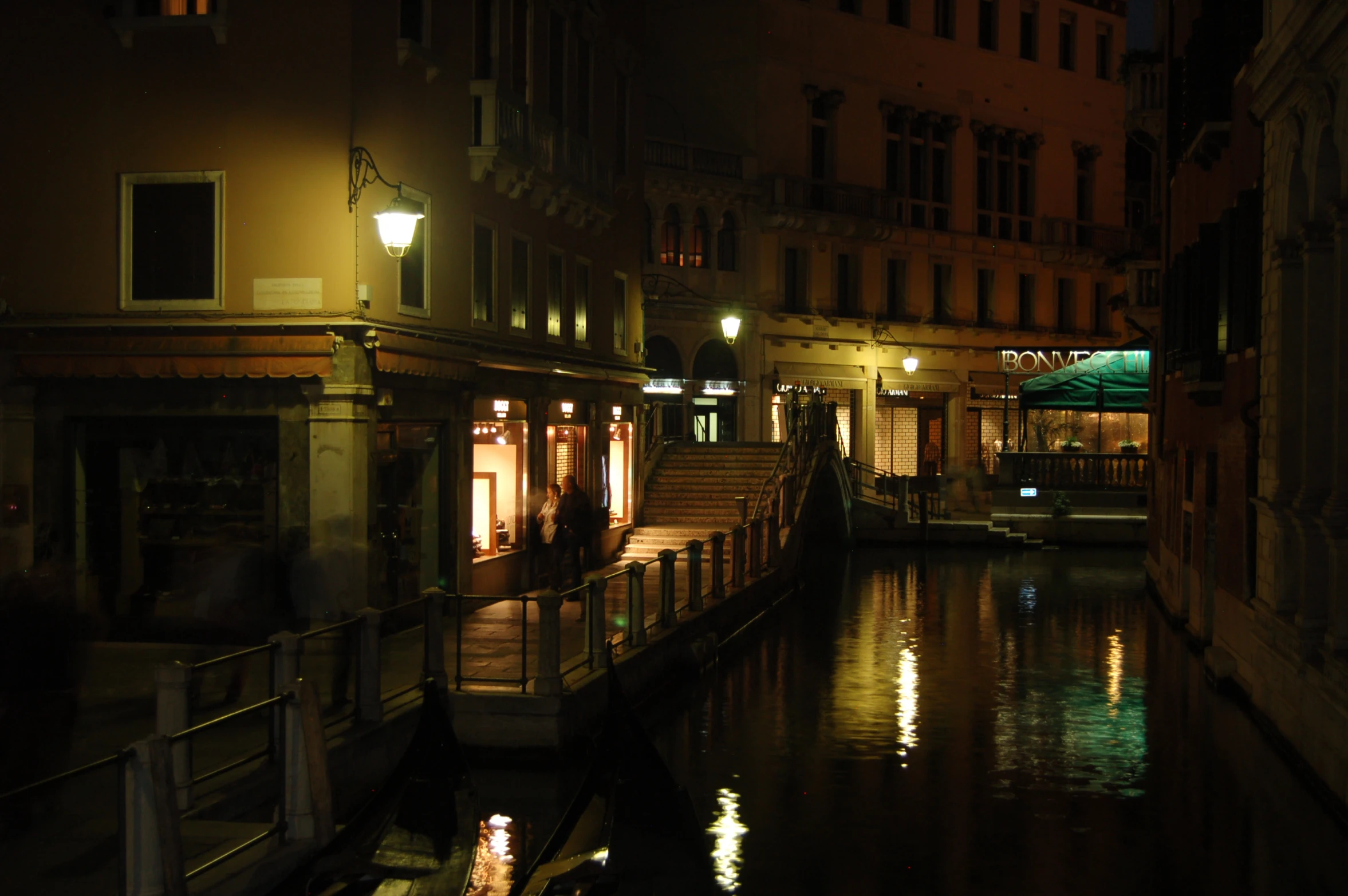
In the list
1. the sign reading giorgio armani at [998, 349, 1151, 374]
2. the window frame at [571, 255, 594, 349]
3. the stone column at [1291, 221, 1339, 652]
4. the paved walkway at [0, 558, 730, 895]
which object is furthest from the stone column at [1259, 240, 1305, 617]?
the sign reading giorgio armani at [998, 349, 1151, 374]

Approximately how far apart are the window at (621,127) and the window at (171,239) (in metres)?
10.8

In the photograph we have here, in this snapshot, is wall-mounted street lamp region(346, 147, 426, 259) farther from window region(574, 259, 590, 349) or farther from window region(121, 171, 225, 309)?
window region(574, 259, 590, 349)

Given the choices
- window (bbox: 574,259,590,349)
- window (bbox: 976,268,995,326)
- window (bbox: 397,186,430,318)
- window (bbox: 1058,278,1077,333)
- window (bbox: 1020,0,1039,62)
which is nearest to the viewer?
window (bbox: 397,186,430,318)

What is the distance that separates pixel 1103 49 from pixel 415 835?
4652cm

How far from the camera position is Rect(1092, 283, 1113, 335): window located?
164ft

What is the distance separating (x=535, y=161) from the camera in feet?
65.4

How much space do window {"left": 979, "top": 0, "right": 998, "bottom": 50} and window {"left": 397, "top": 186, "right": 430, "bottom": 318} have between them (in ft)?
108

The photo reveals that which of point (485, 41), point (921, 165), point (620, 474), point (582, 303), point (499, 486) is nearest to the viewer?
point (485, 41)

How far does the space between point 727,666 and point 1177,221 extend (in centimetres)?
1050

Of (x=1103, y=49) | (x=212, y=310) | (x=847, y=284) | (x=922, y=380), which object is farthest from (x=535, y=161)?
(x=1103, y=49)

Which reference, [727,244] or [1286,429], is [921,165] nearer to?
[727,244]

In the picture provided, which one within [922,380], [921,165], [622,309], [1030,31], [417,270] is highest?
[1030,31]

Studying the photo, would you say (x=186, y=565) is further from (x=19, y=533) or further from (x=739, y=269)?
(x=739, y=269)

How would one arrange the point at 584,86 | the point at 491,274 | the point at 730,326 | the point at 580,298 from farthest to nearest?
the point at 730,326, the point at 580,298, the point at 584,86, the point at 491,274
